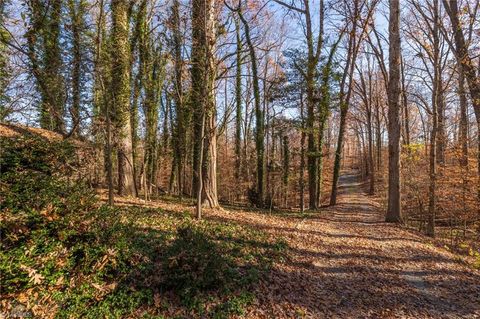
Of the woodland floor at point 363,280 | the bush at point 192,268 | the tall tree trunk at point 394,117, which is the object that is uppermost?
the tall tree trunk at point 394,117

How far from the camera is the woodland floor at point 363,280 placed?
4.12 m

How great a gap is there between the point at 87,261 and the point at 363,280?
190 inches

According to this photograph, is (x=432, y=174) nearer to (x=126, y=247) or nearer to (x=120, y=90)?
(x=126, y=247)

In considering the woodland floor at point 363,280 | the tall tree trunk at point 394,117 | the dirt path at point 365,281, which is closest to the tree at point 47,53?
the woodland floor at point 363,280

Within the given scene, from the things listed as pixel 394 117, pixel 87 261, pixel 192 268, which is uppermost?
pixel 394 117

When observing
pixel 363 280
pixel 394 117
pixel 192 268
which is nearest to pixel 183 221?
pixel 192 268

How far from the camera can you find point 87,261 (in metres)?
3.52

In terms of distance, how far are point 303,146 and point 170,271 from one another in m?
10.8

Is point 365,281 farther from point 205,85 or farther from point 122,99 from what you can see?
point 122,99

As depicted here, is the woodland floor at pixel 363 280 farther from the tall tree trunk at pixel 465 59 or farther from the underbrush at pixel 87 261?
the tall tree trunk at pixel 465 59

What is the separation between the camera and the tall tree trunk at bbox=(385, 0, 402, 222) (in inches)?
374

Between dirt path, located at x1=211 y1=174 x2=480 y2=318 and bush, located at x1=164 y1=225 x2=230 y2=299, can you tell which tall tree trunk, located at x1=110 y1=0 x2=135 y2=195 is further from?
bush, located at x1=164 y1=225 x2=230 y2=299

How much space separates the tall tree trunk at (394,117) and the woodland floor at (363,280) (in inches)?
92.7

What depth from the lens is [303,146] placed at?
13.5m
